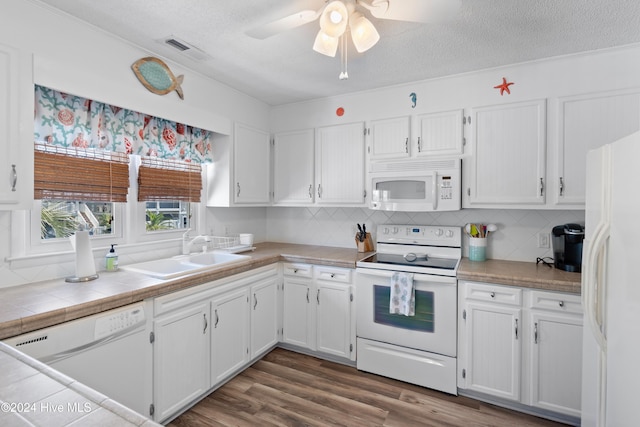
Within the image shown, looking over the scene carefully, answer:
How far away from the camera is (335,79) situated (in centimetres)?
275

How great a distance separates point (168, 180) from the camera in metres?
2.64

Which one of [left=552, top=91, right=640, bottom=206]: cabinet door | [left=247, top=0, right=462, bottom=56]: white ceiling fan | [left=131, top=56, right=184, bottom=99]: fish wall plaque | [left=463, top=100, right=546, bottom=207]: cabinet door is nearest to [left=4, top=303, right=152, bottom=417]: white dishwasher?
[left=131, top=56, right=184, bottom=99]: fish wall plaque

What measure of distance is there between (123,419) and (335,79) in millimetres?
2675

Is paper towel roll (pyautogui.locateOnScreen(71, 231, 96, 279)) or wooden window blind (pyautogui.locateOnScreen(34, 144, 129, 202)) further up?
wooden window blind (pyautogui.locateOnScreen(34, 144, 129, 202))

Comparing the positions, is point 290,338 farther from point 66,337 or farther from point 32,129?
point 32,129

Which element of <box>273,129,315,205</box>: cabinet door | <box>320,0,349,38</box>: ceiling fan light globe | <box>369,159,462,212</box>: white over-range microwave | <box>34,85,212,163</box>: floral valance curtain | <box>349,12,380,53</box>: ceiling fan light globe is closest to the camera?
<box>320,0,349,38</box>: ceiling fan light globe

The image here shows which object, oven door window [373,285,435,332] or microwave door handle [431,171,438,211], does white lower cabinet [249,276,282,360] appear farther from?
microwave door handle [431,171,438,211]

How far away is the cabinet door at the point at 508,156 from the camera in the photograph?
2.35 metres

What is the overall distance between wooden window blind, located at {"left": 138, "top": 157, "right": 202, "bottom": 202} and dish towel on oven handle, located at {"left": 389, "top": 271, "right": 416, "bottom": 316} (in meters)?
1.89

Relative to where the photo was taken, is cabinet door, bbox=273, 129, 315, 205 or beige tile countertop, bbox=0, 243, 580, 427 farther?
cabinet door, bbox=273, 129, 315, 205

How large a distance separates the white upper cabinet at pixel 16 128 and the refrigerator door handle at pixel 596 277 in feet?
8.63

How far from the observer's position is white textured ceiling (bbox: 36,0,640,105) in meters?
1.73

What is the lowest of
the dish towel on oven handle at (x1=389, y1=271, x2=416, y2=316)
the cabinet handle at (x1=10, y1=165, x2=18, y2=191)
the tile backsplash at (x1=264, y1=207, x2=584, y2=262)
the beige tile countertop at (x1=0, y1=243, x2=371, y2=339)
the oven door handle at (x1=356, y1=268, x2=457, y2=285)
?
the dish towel on oven handle at (x1=389, y1=271, x2=416, y2=316)

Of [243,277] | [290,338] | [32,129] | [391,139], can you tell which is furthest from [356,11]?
[290,338]
